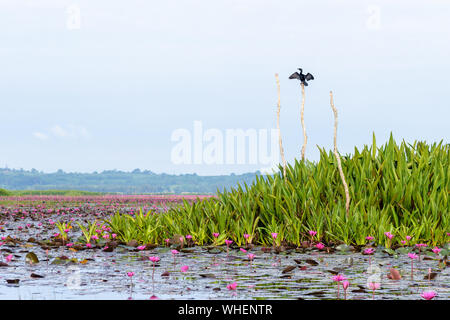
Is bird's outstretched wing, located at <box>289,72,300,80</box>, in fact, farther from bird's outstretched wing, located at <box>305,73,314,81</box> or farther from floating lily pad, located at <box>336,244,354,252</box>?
floating lily pad, located at <box>336,244,354,252</box>

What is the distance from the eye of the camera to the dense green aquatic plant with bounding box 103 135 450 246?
10.1m

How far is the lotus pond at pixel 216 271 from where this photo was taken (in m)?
5.96

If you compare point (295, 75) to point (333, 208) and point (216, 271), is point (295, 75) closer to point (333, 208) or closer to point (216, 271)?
point (333, 208)

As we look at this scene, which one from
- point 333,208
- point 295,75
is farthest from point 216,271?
point 295,75

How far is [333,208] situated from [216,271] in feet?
12.9

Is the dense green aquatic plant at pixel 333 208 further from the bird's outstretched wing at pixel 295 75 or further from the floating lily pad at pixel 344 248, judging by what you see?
the bird's outstretched wing at pixel 295 75

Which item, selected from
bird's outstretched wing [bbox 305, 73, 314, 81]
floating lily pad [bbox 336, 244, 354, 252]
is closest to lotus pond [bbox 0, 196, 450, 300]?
floating lily pad [bbox 336, 244, 354, 252]

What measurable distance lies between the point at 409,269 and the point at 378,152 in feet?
15.9

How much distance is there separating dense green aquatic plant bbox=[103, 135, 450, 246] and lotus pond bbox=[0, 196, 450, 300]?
1.04ft

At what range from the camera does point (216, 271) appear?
7.50m

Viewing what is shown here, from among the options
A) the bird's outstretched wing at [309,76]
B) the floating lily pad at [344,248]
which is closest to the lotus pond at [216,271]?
the floating lily pad at [344,248]
